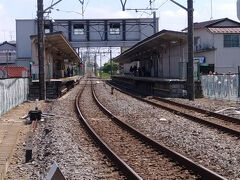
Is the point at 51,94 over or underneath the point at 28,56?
underneath

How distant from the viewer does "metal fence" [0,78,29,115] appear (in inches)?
683

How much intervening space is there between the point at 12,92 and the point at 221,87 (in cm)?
1122

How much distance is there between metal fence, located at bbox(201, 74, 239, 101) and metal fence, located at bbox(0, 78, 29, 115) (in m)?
10.9

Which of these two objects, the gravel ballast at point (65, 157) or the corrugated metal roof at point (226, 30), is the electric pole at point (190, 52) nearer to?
the gravel ballast at point (65, 157)

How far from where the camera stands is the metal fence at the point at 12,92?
17.3 meters

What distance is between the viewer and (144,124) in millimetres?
15102

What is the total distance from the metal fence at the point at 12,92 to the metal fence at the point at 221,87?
10868 millimetres

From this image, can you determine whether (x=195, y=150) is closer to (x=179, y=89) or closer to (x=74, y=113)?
(x=74, y=113)

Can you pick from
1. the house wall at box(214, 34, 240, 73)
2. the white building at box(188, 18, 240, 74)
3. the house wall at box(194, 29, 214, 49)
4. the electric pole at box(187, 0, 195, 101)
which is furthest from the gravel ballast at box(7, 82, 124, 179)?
the house wall at box(194, 29, 214, 49)

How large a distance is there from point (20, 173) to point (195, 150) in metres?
3.95

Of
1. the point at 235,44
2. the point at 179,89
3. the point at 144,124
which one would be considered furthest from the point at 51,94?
the point at 235,44

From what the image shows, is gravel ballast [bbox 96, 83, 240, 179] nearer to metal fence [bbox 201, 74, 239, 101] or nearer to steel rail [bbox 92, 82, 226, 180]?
steel rail [bbox 92, 82, 226, 180]

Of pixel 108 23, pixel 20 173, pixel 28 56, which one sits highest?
pixel 108 23

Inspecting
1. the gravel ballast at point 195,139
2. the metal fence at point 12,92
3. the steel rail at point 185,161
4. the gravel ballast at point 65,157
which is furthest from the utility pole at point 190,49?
the steel rail at point 185,161
